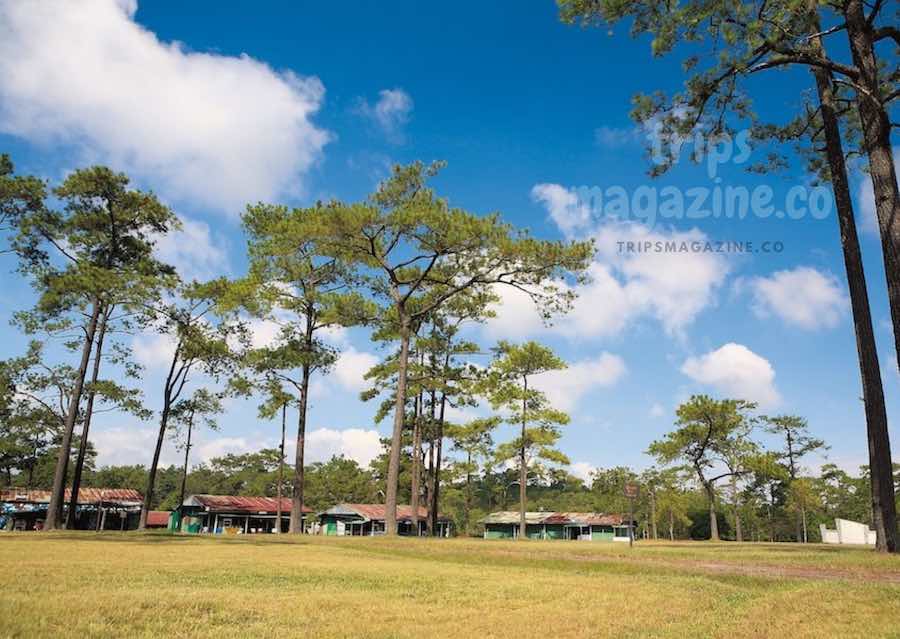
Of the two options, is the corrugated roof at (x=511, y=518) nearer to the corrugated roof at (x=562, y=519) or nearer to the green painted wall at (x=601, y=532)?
the corrugated roof at (x=562, y=519)

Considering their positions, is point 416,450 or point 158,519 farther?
point 158,519

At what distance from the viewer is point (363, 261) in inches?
934

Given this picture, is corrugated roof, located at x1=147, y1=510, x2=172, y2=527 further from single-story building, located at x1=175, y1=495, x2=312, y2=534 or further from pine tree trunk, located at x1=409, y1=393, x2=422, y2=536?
pine tree trunk, located at x1=409, y1=393, x2=422, y2=536

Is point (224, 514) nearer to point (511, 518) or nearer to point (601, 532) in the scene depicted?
point (511, 518)

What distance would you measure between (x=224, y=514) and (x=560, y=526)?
41139 mm

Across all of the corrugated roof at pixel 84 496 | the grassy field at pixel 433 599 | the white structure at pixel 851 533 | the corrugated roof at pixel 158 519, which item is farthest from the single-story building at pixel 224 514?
the grassy field at pixel 433 599

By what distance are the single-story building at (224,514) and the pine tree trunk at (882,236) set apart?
52315 millimetres

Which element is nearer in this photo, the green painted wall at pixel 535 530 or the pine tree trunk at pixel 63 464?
the pine tree trunk at pixel 63 464

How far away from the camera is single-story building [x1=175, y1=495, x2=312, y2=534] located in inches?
2217

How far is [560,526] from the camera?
77.6 meters

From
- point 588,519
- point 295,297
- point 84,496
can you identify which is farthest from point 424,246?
point 588,519

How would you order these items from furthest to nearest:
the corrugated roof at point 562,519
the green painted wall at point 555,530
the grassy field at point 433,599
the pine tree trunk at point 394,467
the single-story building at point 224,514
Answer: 1. the green painted wall at point 555,530
2. the corrugated roof at point 562,519
3. the single-story building at point 224,514
4. the pine tree trunk at point 394,467
5. the grassy field at point 433,599

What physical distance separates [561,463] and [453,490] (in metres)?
34.8

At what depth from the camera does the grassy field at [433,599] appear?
511cm
